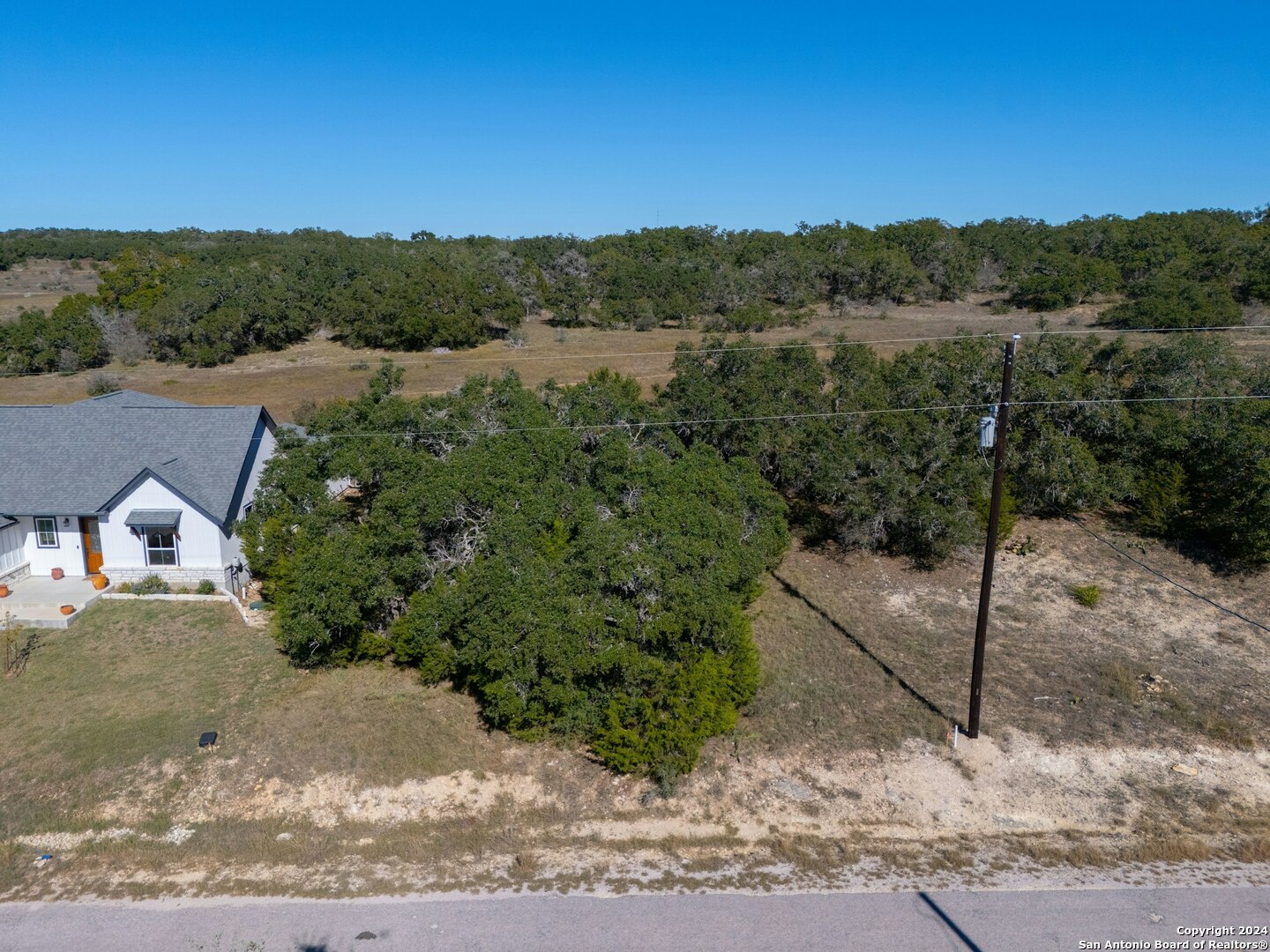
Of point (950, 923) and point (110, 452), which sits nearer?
point (950, 923)

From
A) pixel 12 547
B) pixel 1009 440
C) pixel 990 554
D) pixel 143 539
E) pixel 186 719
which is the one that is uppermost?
pixel 1009 440

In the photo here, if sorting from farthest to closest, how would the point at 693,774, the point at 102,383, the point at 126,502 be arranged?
the point at 102,383, the point at 126,502, the point at 693,774

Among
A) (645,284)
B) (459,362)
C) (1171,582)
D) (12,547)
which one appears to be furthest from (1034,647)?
(645,284)

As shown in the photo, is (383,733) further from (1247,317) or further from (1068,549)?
(1247,317)

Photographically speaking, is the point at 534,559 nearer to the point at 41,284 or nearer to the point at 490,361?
the point at 490,361

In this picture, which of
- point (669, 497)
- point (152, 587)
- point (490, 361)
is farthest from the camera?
point (490, 361)

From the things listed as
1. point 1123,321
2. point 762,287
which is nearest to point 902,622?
point 1123,321

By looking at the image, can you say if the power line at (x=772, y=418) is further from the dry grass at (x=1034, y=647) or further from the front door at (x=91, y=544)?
the front door at (x=91, y=544)

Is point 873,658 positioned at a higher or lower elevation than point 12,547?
lower
